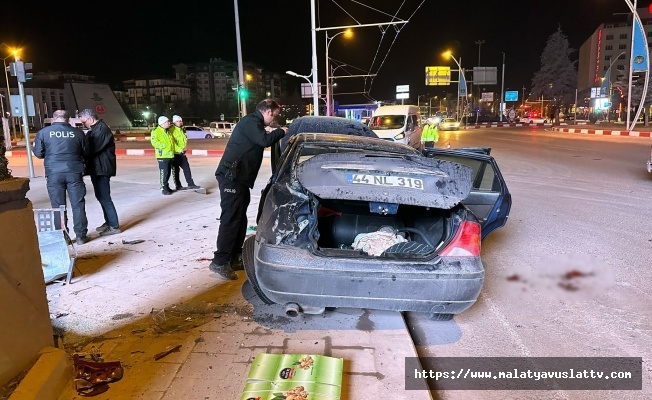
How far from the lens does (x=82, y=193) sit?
6.11m

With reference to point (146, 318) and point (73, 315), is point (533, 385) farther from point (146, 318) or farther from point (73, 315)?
point (73, 315)

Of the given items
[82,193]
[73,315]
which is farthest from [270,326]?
[82,193]

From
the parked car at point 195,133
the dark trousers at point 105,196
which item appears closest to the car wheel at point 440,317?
the dark trousers at point 105,196

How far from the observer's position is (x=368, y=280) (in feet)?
10.6

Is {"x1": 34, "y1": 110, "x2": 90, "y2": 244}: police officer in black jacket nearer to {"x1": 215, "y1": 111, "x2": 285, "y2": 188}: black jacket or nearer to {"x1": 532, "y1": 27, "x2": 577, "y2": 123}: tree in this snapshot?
{"x1": 215, "y1": 111, "x2": 285, "y2": 188}: black jacket

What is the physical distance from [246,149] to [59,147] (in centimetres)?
286

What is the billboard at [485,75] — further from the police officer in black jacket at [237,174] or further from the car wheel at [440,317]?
the car wheel at [440,317]

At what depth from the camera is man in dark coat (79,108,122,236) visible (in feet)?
21.0

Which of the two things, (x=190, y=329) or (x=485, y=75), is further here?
(x=485, y=75)

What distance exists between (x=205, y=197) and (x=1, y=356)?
710cm

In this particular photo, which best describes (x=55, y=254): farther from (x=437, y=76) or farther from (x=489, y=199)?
(x=437, y=76)

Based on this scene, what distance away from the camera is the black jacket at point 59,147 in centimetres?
586

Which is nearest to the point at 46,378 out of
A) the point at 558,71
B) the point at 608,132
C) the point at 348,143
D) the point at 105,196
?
the point at 348,143

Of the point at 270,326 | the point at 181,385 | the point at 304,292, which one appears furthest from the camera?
the point at 270,326
